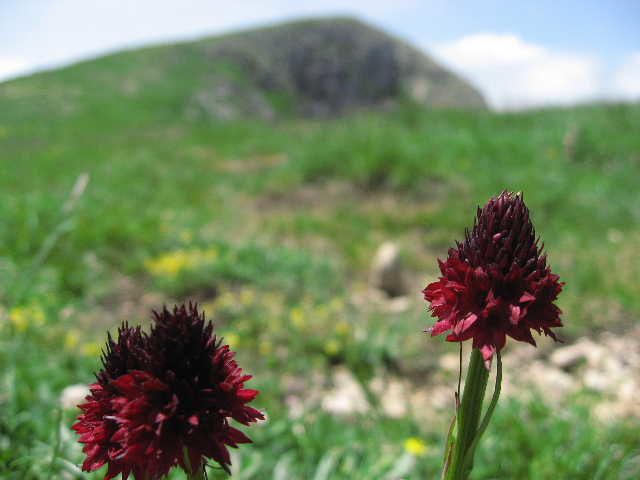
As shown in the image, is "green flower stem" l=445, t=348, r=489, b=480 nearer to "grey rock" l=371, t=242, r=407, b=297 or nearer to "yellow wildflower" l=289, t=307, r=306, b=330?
"yellow wildflower" l=289, t=307, r=306, b=330

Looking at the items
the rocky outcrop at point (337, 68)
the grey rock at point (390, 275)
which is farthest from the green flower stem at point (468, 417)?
the rocky outcrop at point (337, 68)

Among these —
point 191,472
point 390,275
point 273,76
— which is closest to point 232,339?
point 390,275

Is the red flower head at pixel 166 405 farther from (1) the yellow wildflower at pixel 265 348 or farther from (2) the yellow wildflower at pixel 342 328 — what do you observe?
(2) the yellow wildflower at pixel 342 328

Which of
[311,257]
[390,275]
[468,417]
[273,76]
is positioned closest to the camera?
[468,417]

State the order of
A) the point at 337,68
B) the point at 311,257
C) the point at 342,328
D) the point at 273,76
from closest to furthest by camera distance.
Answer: the point at 342,328 < the point at 311,257 < the point at 273,76 < the point at 337,68

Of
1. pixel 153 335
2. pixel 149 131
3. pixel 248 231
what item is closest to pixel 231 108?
pixel 149 131

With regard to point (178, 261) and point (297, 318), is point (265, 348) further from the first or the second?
point (178, 261)
